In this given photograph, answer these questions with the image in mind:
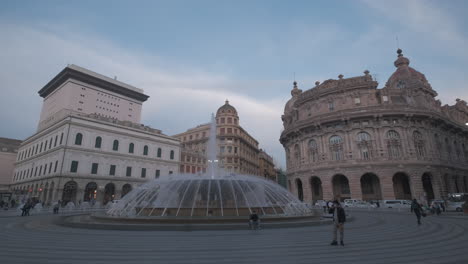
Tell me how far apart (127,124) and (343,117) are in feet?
120

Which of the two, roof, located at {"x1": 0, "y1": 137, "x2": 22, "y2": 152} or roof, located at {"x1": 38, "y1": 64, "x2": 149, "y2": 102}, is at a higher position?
roof, located at {"x1": 38, "y1": 64, "x2": 149, "y2": 102}

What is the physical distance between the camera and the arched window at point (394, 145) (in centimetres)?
3728

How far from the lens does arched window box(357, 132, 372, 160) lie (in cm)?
3800

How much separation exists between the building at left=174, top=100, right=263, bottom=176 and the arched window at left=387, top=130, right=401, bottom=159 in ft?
105

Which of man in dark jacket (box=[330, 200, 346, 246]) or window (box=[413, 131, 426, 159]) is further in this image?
window (box=[413, 131, 426, 159])

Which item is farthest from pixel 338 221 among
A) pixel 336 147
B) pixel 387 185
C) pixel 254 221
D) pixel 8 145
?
pixel 8 145

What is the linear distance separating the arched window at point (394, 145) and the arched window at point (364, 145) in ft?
8.80

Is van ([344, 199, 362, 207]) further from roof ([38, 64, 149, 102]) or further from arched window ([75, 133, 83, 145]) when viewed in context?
roof ([38, 64, 149, 102])

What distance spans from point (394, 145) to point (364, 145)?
4214 mm

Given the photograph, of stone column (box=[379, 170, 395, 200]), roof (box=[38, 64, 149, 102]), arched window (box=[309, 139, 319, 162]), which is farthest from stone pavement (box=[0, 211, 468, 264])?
roof (box=[38, 64, 149, 102])

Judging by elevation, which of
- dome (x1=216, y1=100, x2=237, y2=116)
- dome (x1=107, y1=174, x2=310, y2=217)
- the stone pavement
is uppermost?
dome (x1=216, y1=100, x2=237, y2=116)

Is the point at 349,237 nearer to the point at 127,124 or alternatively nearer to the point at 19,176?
the point at 127,124

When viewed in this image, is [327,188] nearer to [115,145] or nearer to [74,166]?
[115,145]

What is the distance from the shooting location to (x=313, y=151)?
42.8 meters
